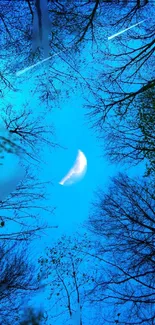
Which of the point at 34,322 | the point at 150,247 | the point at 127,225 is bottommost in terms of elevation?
the point at 34,322

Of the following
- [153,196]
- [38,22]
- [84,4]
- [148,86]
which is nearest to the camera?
[38,22]

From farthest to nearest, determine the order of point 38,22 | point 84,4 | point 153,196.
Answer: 1. point 153,196
2. point 84,4
3. point 38,22

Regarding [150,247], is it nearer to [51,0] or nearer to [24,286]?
[24,286]

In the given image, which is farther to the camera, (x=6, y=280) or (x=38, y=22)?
(x=6, y=280)

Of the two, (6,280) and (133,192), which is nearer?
(6,280)

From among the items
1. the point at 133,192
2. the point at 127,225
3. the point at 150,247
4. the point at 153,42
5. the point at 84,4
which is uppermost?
the point at 84,4

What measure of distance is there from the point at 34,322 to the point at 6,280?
1.39 metres

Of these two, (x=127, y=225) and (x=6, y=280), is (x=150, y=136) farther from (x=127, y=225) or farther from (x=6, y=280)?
(x=6, y=280)

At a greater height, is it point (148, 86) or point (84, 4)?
point (84, 4)

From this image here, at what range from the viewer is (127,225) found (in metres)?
6.86

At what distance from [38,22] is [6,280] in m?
6.82

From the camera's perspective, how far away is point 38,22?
17.7ft

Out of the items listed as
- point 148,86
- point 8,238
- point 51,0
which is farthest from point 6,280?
point 51,0

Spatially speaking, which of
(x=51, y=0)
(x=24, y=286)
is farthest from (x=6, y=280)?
(x=51, y=0)
